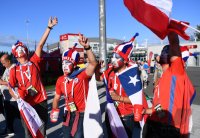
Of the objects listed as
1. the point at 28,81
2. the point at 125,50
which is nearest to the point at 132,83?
the point at 125,50

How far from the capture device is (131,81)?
4344mm

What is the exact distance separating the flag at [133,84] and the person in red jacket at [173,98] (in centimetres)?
66

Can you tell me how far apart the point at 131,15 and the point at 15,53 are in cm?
237

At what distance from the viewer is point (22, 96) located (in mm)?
4828

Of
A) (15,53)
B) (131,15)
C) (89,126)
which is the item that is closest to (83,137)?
(89,126)

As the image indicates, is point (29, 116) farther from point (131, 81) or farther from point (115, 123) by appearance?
point (131, 81)

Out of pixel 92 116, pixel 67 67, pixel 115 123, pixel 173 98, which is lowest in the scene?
pixel 115 123

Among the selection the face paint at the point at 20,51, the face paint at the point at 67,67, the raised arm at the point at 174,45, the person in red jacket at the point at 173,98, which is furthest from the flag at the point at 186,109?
the face paint at the point at 20,51

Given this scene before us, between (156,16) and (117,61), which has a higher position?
(156,16)

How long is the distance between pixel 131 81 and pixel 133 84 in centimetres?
6

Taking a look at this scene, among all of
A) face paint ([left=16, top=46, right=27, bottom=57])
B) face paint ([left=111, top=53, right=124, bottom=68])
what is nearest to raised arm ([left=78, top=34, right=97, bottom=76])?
face paint ([left=111, top=53, right=124, bottom=68])

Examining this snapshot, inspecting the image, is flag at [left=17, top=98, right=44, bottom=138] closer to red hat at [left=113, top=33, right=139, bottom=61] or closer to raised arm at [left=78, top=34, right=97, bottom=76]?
raised arm at [left=78, top=34, right=97, bottom=76]

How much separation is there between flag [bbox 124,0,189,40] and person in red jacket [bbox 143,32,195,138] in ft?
0.36

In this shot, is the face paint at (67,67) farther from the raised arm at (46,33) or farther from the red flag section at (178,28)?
the red flag section at (178,28)
